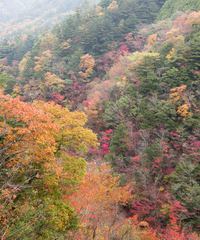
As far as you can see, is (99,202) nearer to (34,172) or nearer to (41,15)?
(34,172)

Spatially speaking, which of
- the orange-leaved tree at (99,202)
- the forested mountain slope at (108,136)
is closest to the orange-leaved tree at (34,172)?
the forested mountain slope at (108,136)

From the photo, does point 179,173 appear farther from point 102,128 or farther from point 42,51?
point 42,51

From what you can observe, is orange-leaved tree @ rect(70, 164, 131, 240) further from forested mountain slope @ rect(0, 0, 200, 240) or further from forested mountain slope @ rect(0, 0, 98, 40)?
forested mountain slope @ rect(0, 0, 98, 40)

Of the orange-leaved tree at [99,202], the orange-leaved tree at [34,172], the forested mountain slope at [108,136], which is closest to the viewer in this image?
the orange-leaved tree at [34,172]

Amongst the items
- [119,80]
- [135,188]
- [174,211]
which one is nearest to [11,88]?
[119,80]

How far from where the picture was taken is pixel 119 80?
146ft

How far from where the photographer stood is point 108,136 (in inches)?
1506

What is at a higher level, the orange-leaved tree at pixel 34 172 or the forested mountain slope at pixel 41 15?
the orange-leaved tree at pixel 34 172

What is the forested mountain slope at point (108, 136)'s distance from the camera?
15.8m

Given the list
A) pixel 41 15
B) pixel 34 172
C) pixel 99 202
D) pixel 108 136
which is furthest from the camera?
pixel 41 15

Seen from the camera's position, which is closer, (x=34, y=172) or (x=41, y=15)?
(x=34, y=172)

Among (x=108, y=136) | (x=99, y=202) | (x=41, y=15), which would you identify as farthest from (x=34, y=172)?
(x=41, y=15)

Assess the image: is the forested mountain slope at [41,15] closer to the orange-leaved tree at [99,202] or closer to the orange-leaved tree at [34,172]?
the orange-leaved tree at [99,202]

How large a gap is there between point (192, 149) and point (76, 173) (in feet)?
48.2
